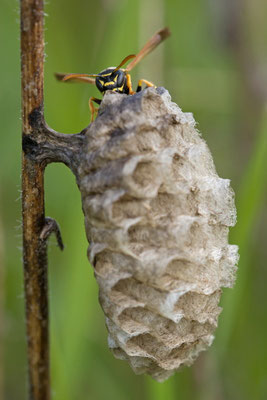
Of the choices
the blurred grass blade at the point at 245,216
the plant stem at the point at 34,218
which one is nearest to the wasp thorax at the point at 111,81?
the plant stem at the point at 34,218

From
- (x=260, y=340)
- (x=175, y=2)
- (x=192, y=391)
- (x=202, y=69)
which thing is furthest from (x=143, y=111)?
(x=175, y=2)

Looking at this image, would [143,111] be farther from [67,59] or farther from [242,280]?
[67,59]

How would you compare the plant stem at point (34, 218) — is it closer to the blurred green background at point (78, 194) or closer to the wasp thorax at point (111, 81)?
the blurred green background at point (78, 194)

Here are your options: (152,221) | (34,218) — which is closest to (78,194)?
(34,218)

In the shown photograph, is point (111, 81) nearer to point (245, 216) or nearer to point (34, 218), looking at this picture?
point (34, 218)

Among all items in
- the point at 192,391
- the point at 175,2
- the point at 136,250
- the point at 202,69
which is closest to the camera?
the point at 136,250

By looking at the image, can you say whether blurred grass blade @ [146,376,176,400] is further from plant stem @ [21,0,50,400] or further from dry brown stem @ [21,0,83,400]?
dry brown stem @ [21,0,83,400]

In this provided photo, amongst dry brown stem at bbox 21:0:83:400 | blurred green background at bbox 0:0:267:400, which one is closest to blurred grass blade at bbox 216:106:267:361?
blurred green background at bbox 0:0:267:400
